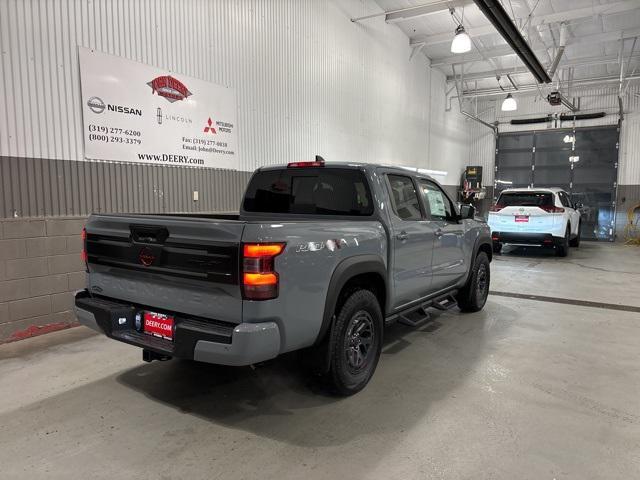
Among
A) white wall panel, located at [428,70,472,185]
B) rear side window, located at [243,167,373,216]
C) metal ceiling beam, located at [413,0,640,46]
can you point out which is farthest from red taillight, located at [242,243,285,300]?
white wall panel, located at [428,70,472,185]

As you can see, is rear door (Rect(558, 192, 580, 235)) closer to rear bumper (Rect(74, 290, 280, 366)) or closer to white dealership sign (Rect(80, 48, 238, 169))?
white dealership sign (Rect(80, 48, 238, 169))

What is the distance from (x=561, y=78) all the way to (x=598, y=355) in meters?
13.7

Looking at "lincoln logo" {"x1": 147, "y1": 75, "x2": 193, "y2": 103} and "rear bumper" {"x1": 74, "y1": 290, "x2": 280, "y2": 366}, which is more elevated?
"lincoln logo" {"x1": 147, "y1": 75, "x2": 193, "y2": 103}

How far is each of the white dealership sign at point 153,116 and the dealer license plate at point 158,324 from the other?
3009 millimetres

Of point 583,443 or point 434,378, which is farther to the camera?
point 434,378

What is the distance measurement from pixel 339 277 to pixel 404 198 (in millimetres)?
1304

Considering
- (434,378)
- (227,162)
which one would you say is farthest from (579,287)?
(227,162)

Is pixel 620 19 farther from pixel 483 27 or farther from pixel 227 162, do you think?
pixel 227 162

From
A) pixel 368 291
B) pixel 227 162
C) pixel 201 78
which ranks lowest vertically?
pixel 368 291

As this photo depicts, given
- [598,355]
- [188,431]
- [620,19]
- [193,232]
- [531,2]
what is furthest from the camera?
[620,19]

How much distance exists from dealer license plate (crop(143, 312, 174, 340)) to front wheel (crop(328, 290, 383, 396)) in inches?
38.8

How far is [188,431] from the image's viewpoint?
258 centimetres

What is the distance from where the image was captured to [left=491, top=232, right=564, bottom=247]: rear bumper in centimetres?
984

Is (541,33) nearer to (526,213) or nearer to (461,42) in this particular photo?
(526,213)
